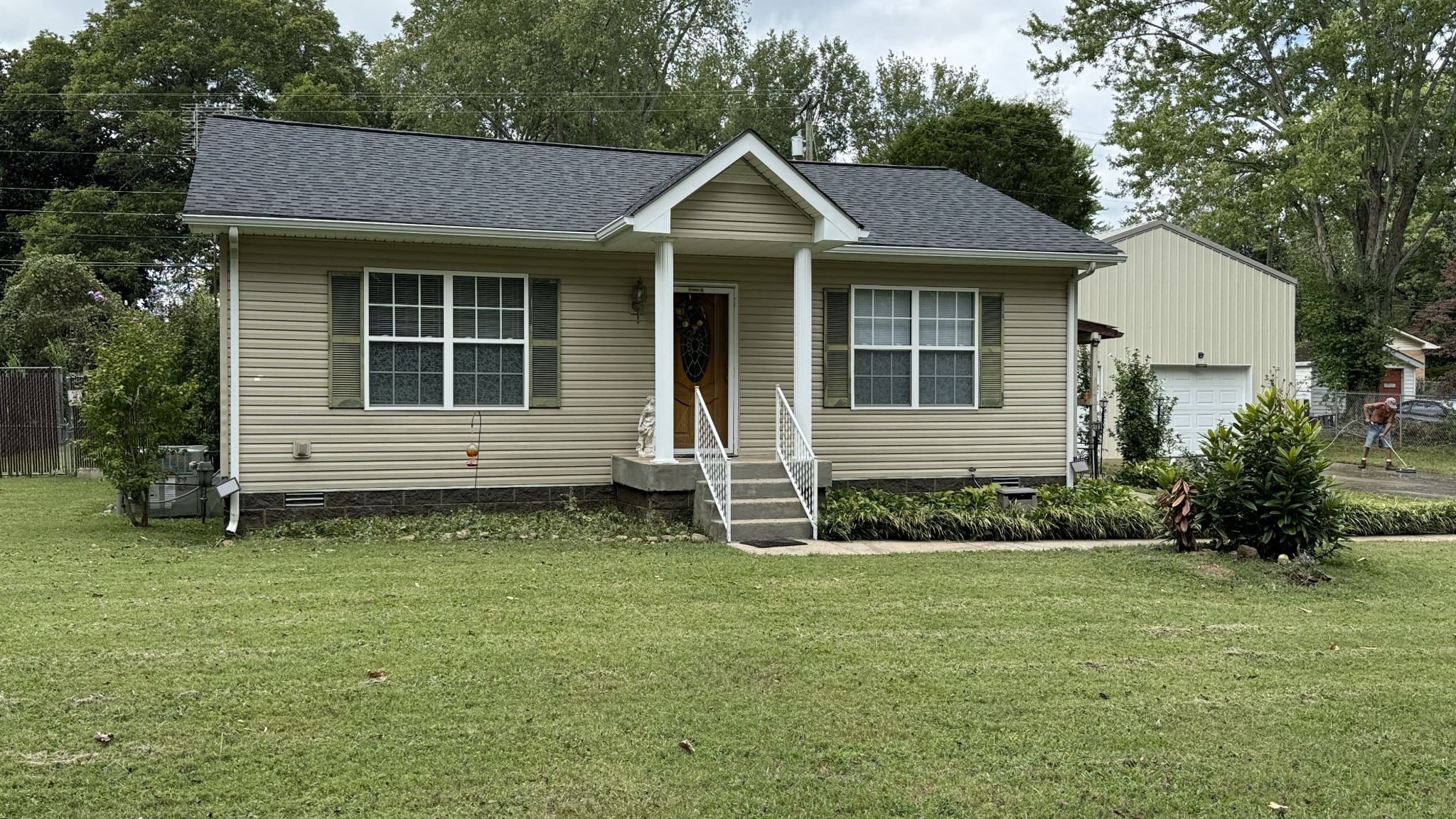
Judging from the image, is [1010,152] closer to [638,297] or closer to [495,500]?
[638,297]

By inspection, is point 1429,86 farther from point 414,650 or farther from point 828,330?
point 414,650

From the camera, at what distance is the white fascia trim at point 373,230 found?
10258mm

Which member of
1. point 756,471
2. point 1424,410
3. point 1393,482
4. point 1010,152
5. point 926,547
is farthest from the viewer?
point 1010,152

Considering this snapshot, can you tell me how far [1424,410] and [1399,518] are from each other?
827 inches

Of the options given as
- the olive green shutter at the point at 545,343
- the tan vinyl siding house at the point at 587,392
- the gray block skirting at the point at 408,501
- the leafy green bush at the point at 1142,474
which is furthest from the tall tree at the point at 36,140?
the leafy green bush at the point at 1142,474

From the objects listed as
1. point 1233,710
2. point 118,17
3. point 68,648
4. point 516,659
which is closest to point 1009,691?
point 1233,710

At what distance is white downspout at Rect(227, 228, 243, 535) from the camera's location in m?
10.6

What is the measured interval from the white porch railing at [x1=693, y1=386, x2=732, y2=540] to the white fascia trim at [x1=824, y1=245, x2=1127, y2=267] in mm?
2349

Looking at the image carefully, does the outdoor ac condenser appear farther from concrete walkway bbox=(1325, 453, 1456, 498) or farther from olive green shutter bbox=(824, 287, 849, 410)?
concrete walkway bbox=(1325, 453, 1456, 498)

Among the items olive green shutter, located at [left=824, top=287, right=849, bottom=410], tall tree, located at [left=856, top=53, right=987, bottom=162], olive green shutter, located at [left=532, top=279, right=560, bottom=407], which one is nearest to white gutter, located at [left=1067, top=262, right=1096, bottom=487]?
olive green shutter, located at [left=824, top=287, right=849, bottom=410]

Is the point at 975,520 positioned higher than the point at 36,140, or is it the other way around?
the point at 36,140

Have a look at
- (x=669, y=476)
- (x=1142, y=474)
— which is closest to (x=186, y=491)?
(x=669, y=476)

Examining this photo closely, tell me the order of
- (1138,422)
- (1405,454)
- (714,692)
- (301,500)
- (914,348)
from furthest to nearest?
(1405,454) < (1138,422) < (914,348) < (301,500) < (714,692)

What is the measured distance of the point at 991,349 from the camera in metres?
13.2
